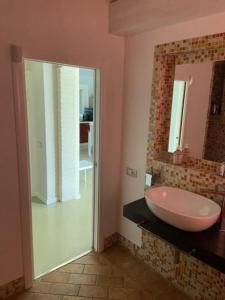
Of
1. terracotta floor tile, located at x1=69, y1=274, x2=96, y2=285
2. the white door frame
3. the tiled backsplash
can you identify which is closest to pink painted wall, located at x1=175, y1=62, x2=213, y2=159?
the tiled backsplash

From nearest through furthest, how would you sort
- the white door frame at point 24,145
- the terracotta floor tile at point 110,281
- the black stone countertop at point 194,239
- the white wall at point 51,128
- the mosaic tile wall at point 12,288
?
1. the black stone countertop at point 194,239
2. the white door frame at point 24,145
3. the mosaic tile wall at point 12,288
4. the terracotta floor tile at point 110,281
5. the white wall at point 51,128

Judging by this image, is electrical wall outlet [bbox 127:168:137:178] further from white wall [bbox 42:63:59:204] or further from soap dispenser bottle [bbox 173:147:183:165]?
white wall [bbox 42:63:59:204]

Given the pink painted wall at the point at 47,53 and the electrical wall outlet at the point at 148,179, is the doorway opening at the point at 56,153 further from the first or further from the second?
the electrical wall outlet at the point at 148,179

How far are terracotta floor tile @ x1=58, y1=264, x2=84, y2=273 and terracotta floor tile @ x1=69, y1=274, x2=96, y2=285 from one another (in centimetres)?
6

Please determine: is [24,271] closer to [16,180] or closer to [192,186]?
[16,180]

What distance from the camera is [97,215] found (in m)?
2.46

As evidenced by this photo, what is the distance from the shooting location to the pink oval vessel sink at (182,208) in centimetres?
141

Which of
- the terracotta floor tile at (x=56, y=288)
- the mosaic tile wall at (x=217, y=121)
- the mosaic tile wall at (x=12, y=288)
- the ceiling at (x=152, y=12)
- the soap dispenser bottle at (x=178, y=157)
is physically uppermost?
the ceiling at (x=152, y=12)

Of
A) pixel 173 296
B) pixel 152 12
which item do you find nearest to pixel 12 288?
pixel 173 296

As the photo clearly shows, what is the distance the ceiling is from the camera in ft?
5.20

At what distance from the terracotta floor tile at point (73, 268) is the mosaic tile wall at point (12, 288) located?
0.38m

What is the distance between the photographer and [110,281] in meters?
2.15

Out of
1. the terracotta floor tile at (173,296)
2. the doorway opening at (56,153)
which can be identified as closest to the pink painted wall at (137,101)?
the terracotta floor tile at (173,296)

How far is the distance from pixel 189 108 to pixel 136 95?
1.73 feet
